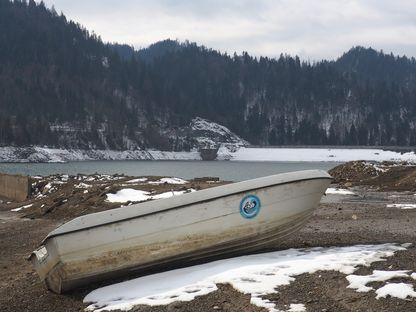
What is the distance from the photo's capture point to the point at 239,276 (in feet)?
30.6

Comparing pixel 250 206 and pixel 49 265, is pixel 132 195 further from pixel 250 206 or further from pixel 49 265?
pixel 250 206

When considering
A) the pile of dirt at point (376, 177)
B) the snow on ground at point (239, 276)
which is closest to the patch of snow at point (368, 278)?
the snow on ground at point (239, 276)

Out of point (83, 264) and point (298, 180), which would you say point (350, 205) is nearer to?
point (298, 180)

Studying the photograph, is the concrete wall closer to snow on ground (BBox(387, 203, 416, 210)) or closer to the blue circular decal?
snow on ground (BBox(387, 203, 416, 210))

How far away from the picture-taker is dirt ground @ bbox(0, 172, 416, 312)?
26.3 feet

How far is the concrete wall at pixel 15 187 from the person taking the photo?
128 feet

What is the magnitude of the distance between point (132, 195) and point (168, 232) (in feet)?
53.2

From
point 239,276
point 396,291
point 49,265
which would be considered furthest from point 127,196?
point 396,291

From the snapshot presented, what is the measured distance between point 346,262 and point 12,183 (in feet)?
121

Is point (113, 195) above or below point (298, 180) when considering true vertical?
below

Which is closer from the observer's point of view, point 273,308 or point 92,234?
point 273,308

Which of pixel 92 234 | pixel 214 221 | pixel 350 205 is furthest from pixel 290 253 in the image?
pixel 350 205

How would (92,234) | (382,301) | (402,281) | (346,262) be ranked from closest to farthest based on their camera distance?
1. (382,301)
2. (402,281)
3. (346,262)
4. (92,234)

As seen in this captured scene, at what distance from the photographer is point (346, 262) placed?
957 centimetres
